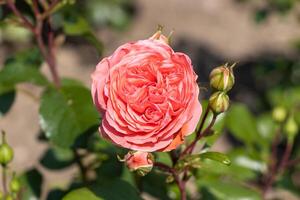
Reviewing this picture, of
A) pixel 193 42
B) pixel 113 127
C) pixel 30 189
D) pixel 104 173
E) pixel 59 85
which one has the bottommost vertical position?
pixel 193 42

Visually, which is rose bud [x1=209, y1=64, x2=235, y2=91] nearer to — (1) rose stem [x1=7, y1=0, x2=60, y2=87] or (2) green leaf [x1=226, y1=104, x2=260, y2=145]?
(1) rose stem [x1=7, y1=0, x2=60, y2=87]

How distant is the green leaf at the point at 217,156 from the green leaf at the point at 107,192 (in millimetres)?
175

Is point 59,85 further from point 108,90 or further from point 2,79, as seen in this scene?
point 108,90

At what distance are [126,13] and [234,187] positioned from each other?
105 inches

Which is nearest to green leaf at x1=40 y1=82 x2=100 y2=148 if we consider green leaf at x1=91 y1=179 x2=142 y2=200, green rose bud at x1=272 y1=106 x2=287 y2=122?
green leaf at x1=91 y1=179 x2=142 y2=200

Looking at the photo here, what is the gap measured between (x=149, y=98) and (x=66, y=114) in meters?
0.44

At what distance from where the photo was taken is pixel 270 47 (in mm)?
3855

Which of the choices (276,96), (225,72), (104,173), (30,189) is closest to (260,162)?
(104,173)

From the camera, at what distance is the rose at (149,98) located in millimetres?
985

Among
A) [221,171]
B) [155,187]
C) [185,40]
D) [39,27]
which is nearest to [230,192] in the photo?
[221,171]

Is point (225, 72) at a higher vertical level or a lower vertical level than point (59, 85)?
higher

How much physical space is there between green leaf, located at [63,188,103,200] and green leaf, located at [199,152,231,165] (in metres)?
0.21

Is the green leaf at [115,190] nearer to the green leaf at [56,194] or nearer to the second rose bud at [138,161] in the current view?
the second rose bud at [138,161]

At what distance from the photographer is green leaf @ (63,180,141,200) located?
1.16 m
